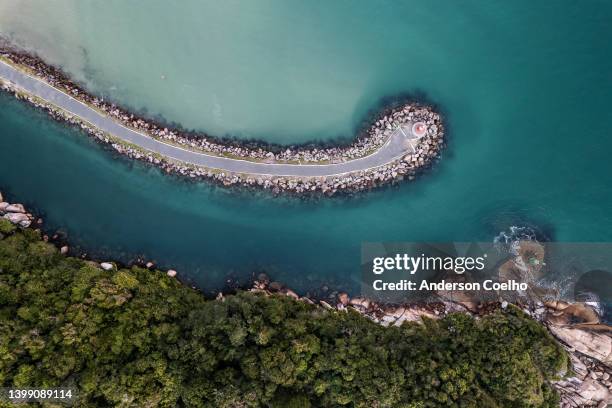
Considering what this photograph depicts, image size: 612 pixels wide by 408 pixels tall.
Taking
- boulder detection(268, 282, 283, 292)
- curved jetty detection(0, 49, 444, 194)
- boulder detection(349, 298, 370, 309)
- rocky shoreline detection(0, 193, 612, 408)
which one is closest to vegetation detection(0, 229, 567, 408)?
boulder detection(268, 282, 283, 292)

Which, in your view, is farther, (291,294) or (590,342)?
(291,294)

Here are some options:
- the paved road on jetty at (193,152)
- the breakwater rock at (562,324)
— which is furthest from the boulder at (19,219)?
the breakwater rock at (562,324)

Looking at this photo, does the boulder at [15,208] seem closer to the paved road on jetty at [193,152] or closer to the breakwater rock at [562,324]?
the paved road on jetty at [193,152]

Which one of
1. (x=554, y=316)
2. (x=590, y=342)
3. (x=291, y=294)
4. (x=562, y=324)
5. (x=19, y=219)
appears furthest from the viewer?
(x=554, y=316)

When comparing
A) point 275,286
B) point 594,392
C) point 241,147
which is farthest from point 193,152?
point 594,392

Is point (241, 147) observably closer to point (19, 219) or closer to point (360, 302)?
point (360, 302)

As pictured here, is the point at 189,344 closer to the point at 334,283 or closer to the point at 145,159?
the point at 334,283

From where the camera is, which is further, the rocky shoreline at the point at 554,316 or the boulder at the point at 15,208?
the boulder at the point at 15,208

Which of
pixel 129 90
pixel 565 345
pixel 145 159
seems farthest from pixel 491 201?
pixel 129 90
